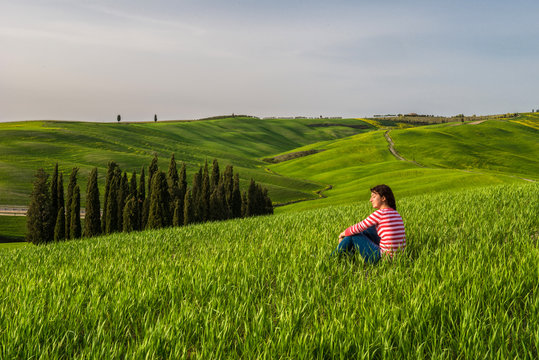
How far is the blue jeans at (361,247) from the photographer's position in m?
7.70

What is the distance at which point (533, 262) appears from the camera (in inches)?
243

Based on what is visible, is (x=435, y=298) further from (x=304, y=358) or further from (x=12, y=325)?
(x=12, y=325)

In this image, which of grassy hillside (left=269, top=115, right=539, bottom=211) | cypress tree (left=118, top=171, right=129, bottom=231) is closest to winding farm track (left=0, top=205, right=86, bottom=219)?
cypress tree (left=118, top=171, right=129, bottom=231)

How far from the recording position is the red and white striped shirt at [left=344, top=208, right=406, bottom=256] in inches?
309

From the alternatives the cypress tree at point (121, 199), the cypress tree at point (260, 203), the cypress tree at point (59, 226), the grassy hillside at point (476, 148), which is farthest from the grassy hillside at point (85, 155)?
the grassy hillside at point (476, 148)

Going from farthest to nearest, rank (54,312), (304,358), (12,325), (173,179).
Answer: (173,179)
(54,312)
(12,325)
(304,358)

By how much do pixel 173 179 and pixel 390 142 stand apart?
135363 millimetres

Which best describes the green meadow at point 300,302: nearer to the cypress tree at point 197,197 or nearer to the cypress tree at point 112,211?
the cypress tree at point 112,211

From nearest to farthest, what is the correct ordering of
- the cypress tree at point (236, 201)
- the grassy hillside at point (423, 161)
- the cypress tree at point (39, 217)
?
the cypress tree at point (39, 217), the cypress tree at point (236, 201), the grassy hillside at point (423, 161)

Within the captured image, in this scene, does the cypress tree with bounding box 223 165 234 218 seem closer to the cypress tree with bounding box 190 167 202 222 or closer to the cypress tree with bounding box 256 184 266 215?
the cypress tree with bounding box 190 167 202 222

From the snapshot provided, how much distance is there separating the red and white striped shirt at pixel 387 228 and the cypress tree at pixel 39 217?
5909 cm

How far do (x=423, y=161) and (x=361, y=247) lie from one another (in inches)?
5441

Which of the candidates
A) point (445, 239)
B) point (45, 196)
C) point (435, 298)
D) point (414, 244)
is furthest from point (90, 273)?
point (45, 196)

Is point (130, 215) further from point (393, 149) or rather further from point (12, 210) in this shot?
point (393, 149)
